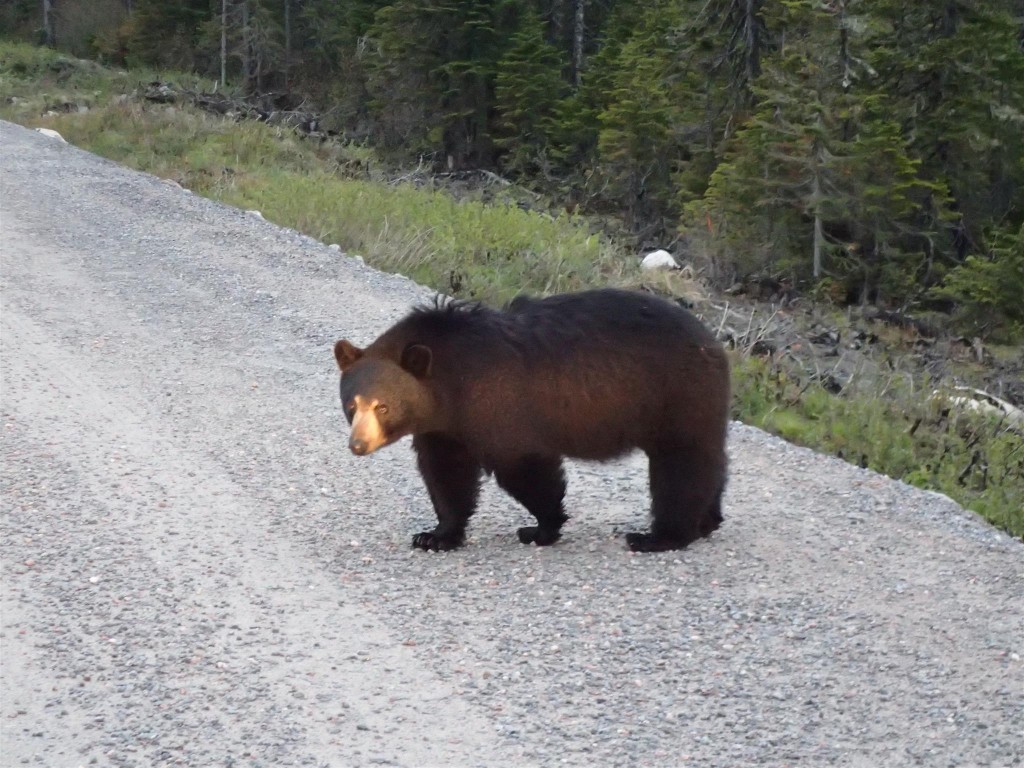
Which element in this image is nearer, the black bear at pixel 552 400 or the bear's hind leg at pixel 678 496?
the black bear at pixel 552 400


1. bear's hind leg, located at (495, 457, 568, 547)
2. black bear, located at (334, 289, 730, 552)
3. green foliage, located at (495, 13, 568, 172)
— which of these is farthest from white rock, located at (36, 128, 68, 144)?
bear's hind leg, located at (495, 457, 568, 547)

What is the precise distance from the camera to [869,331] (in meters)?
16.2

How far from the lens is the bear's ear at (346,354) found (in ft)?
18.7

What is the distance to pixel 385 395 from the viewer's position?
18.0ft

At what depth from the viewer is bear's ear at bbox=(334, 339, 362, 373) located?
5707 millimetres

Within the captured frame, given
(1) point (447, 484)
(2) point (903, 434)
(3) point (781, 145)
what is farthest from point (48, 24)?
(1) point (447, 484)

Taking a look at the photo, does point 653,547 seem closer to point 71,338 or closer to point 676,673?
point 676,673

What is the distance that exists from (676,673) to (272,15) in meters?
46.3

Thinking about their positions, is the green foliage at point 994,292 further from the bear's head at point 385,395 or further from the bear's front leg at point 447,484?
the bear's head at point 385,395

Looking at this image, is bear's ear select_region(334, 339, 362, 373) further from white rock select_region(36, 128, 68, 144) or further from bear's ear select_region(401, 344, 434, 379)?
white rock select_region(36, 128, 68, 144)

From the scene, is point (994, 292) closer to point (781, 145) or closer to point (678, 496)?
point (781, 145)

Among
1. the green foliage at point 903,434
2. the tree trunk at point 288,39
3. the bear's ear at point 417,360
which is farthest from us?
the tree trunk at point 288,39

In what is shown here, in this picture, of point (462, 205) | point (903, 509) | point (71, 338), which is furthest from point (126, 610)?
point (462, 205)

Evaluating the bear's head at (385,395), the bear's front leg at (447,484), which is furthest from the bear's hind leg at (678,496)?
the bear's head at (385,395)
